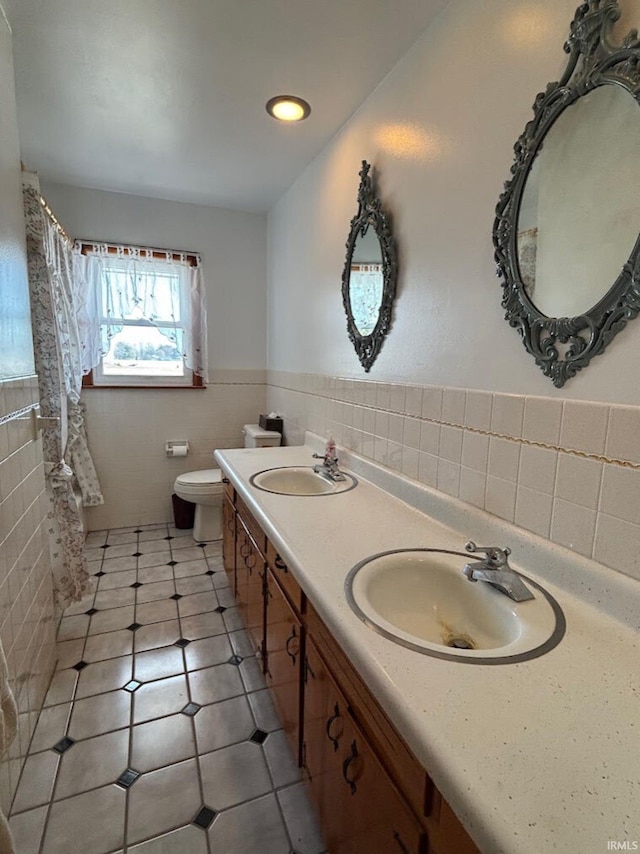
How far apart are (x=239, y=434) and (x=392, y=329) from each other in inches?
83.5

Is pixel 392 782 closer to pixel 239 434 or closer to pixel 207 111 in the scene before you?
pixel 207 111

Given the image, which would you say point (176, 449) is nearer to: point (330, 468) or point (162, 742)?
point (330, 468)

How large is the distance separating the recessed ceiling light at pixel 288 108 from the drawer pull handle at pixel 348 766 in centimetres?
233

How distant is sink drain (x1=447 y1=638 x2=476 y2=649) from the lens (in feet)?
3.20

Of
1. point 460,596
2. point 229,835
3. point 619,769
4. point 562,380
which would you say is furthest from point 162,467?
point 619,769

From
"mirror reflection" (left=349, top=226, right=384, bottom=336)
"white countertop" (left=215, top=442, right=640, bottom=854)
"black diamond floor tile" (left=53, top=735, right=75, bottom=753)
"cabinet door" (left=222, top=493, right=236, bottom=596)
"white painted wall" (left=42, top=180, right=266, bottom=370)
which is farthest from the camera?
"white painted wall" (left=42, top=180, right=266, bottom=370)

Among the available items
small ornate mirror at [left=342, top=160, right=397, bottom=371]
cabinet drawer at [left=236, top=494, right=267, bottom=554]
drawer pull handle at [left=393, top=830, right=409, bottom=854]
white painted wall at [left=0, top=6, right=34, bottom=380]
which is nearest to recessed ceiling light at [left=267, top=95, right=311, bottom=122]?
small ornate mirror at [left=342, top=160, right=397, bottom=371]

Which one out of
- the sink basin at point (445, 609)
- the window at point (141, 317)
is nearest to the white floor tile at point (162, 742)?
the sink basin at point (445, 609)

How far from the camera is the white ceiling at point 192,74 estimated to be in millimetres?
1404

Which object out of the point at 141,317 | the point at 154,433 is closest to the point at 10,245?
the point at 141,317

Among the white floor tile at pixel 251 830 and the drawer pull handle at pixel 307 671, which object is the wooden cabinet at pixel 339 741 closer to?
the drawer pull handle at pixel 307 671

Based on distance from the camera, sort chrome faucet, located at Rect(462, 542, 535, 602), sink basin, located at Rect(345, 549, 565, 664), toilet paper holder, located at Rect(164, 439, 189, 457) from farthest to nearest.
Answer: toilet paper holder, located at Rect(164, 439, 189, 457)
chrome faucet, located at Rect(462, 542, 535, 602)
sink basin, located at Rect(345, 549, 565, 664)

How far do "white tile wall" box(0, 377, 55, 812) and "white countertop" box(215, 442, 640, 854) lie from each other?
0.85m

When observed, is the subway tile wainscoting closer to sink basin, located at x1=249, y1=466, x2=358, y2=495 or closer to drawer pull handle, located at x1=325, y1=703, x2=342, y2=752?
sink basin, located at x1=249, y1=466, x2=358, y2=495
